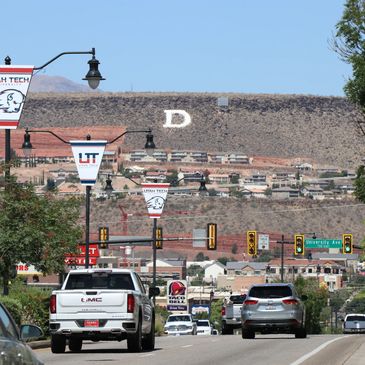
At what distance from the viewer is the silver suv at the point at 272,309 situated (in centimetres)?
4428

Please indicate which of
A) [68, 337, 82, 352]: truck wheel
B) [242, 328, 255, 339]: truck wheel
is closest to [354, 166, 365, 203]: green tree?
[242, 328, 255, 339]: truck wheel

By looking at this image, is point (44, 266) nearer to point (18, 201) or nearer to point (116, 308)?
point (18, 201)

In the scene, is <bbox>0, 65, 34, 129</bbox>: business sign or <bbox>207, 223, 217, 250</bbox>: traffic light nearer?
<bbox>0, 65, 34, 129</bbox>: business sign

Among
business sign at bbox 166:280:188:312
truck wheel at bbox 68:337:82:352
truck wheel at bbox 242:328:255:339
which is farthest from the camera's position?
business sign at bbox 166:280:188:312

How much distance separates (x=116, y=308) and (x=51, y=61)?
11.8 m

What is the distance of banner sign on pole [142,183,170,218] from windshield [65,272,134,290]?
2892 cm

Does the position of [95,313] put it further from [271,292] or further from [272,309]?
[271,292]

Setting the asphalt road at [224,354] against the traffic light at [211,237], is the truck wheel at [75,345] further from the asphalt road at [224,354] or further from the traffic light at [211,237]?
the traffic light at [211,237]

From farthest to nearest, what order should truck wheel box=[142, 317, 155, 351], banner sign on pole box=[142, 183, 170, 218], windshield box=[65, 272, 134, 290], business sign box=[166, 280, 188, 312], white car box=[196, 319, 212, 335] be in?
1. business sign box=[166, 280, 188, 312]
2. white car box=[196, 319, 212, 335]
3. banner sign on pole box=[142, 183, 170, 218]
4. truck wheel box=[142, 317, 155, 351]
5. windshield box=[65, 272, 134, 290]

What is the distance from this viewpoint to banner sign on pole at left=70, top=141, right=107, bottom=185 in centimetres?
4600

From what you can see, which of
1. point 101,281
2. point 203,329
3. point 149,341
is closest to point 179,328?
point 203,329

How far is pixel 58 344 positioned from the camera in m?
33.0

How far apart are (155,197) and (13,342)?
1859 inches

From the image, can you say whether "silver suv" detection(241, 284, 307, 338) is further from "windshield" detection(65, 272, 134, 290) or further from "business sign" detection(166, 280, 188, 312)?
"business sign" detection(166, 280, 188, 312)
